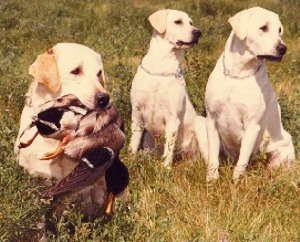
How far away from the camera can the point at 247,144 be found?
464cm

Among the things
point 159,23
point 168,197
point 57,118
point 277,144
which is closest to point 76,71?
point 57,118

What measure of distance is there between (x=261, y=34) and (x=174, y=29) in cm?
111

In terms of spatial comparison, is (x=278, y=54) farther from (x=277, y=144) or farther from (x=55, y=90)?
(x=55, y=90)

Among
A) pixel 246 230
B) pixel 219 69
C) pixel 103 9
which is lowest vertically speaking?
pixel 103 9

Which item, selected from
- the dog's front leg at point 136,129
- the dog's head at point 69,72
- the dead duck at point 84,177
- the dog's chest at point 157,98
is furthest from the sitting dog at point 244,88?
the dead duck at point 84,177

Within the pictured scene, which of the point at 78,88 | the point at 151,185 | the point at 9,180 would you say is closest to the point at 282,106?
the point at 151,185

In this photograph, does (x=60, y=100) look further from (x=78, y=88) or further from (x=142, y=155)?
(x=142, y=155)

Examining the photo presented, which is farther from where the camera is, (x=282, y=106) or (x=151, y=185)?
(x=282, y=106)

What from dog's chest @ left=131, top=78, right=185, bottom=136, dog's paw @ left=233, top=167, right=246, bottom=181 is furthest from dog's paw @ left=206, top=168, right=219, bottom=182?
dog's chest @ left=131, top=78, right=185, bottom=136

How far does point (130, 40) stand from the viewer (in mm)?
8680

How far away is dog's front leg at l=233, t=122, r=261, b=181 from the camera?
461cm

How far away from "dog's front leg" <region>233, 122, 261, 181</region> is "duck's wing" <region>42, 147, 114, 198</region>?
1963 mm

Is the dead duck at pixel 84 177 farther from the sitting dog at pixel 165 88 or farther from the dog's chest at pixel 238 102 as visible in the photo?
the sitting dog at pixel 165 88

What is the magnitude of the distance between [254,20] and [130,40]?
14.5ft
